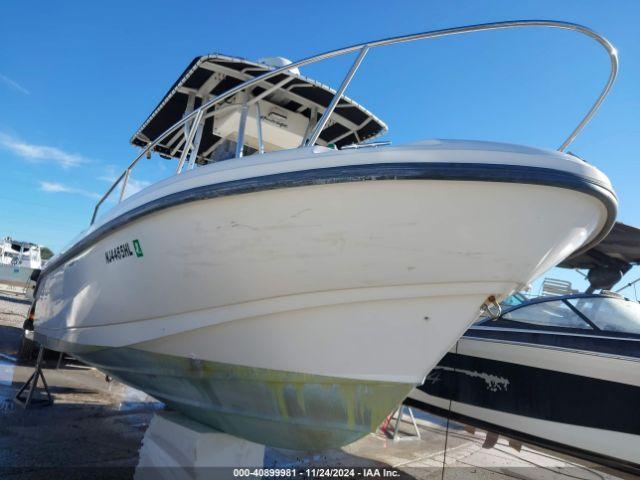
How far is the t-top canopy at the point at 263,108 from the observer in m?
3.81

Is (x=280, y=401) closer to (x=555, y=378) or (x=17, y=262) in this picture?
(x=555, y=378)

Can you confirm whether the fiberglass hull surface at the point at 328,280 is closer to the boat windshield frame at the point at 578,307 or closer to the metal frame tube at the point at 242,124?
the metal frame tube at the point at 242,124

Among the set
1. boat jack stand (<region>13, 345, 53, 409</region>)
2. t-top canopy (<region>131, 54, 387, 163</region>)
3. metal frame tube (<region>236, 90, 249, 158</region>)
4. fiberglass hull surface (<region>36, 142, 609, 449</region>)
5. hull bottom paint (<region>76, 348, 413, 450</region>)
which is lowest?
boat jack stand (<region>13, 345, 53, 409</region>)

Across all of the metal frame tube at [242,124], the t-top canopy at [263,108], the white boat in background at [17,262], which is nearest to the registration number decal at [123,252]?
the metal frame tube at [242,124]

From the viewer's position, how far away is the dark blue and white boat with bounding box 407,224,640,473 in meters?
3.09

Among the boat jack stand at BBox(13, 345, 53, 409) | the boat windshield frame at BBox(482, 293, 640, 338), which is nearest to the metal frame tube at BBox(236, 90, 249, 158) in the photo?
the boat windshield frame at BBox(482, 293, 640, 338)

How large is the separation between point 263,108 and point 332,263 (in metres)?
2.55

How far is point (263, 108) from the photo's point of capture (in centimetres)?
427

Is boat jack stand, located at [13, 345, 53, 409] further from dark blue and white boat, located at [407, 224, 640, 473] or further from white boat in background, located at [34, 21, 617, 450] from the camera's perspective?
dark blue and white boat, located at [407, 224, 640, 473]

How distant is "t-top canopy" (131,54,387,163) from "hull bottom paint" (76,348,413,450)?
2.03 metres

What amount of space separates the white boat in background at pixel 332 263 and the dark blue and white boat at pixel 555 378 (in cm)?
123

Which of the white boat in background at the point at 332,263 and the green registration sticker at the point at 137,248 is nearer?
the white boat in background at the point at 332,263

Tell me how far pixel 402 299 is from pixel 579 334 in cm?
208

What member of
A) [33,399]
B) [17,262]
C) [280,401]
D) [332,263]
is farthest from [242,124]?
[17,262]
